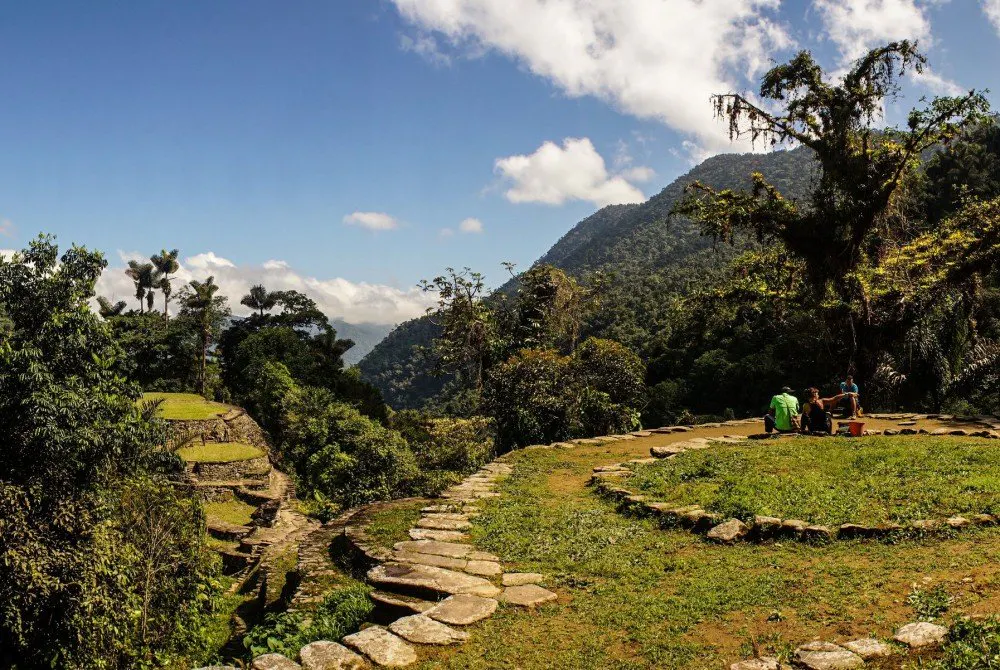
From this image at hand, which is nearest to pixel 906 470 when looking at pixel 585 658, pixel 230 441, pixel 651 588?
pixel 651 588

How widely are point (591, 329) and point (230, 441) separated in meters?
39.9

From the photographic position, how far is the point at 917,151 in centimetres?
1766

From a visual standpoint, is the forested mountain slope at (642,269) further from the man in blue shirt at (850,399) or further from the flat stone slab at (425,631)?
the flat stone slab at (425,631)

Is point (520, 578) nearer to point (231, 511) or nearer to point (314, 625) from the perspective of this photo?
point (314, 625)

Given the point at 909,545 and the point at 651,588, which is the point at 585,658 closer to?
the point at 651,588

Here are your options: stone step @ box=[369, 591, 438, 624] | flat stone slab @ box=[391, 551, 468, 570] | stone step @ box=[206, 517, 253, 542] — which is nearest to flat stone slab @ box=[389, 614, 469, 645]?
stone step @ box=[369, 591, 438, 624]

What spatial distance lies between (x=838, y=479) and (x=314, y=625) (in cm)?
727

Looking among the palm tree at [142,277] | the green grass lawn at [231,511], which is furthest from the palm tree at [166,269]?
the green grass lawn at [231,511]

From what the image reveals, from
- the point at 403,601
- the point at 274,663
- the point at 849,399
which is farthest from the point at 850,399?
the point at 274,663

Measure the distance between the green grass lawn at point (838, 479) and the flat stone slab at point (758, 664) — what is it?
3.40m

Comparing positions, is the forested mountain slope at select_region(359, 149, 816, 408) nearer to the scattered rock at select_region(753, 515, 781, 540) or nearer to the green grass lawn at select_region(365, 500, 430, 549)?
the green grass lawn at select_region(365, 500, 430, 549)

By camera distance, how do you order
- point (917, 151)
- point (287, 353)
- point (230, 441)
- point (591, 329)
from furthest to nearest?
point (591, 329)
point (287, 353)
point (230, 441)
point (917, 151)

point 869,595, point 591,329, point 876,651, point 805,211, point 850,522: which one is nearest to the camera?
point 876,651

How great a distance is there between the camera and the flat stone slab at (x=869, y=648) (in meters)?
4.53
